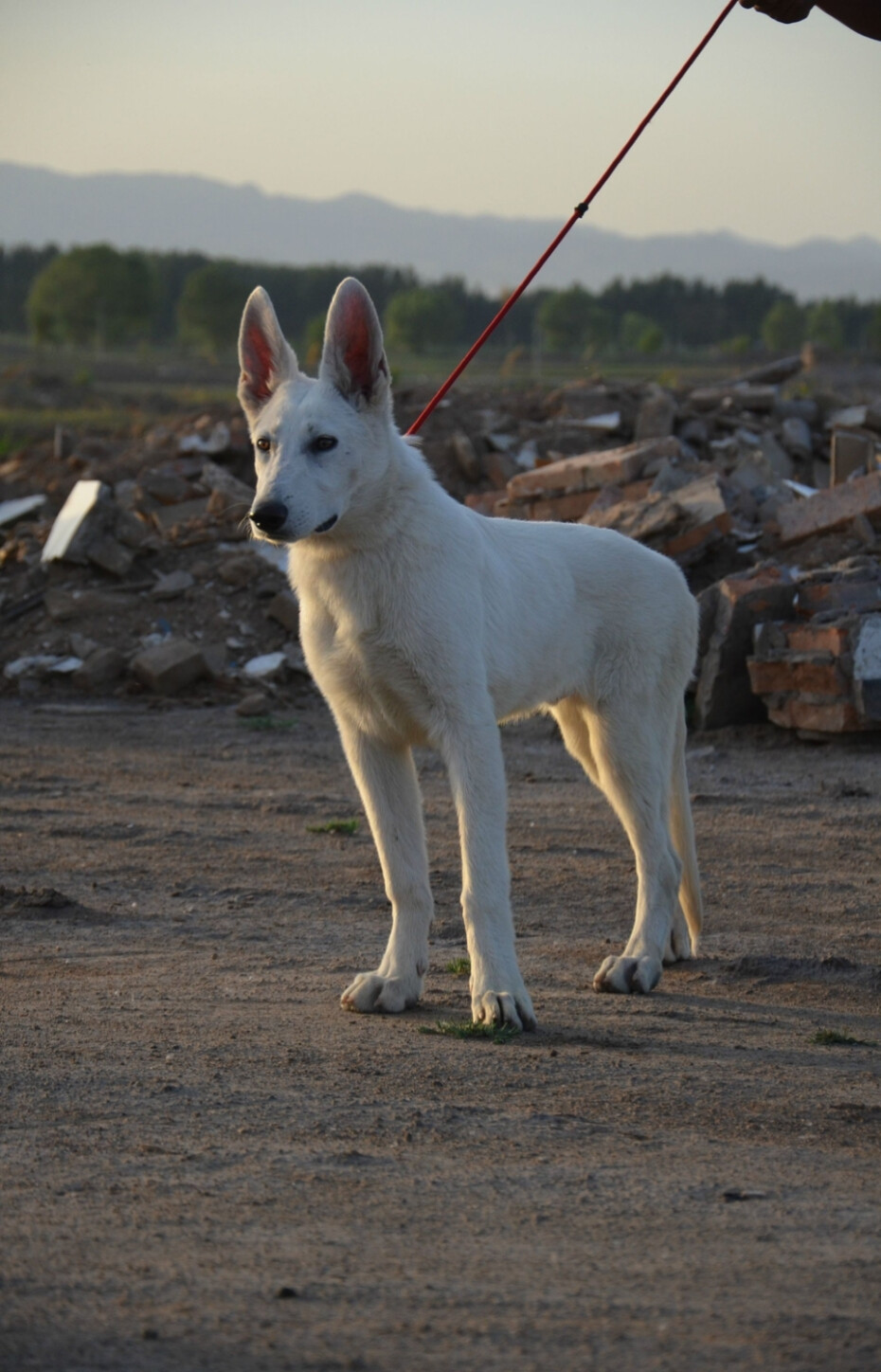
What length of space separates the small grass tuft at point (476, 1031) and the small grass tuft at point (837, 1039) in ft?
3.38

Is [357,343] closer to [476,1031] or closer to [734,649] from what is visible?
[476,1031]

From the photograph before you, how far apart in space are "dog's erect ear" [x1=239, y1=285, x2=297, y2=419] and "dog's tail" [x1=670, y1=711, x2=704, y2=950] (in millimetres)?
2321

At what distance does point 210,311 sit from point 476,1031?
10064 centimetres

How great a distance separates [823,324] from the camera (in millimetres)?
102750

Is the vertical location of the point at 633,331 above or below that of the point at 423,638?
above

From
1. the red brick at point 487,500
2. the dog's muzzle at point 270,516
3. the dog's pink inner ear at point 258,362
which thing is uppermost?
the dog's pink inner ear at point 258,362

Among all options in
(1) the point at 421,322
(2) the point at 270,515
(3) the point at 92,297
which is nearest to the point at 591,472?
(2) the point at 270,515

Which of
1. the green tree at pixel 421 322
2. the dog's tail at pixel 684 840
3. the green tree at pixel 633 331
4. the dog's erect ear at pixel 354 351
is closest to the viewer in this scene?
the dog's erect ear at pixel 354 351

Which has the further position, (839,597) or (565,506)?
(565,506)

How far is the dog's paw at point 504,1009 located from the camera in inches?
190

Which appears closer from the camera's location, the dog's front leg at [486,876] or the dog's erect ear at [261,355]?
the dog's front leg at [486,876]

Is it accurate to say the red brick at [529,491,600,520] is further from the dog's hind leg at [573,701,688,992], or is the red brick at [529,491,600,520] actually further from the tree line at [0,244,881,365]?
the tree line at [0,244,881,365]

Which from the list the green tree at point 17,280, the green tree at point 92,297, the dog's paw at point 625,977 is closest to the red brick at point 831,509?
the dog's paw at point 625,977

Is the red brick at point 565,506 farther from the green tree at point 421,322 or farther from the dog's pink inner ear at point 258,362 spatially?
the green tree at point 421,322
